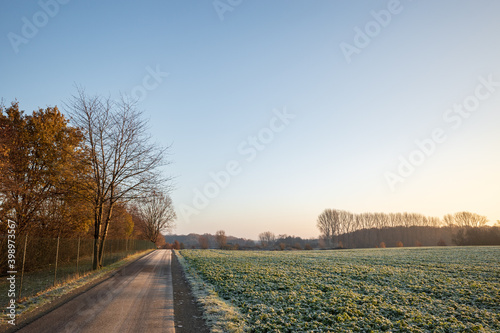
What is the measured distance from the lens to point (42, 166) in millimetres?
19156

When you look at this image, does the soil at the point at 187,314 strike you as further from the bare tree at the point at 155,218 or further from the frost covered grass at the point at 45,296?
the bare tree at the point at 155,218

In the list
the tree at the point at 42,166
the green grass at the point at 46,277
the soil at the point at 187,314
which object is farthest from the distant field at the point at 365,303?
the tree at the point at 42,166

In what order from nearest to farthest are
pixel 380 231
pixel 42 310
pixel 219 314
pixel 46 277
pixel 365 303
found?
pixel 219 314, pixel 42 310, pixel 365 303, pixel 46 277, pixel 380 231

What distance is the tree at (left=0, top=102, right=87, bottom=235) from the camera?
1758 centimetres

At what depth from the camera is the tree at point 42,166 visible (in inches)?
692

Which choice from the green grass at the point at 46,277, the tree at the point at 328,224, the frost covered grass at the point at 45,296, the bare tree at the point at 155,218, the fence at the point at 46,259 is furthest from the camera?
the tree at the point at 328,224

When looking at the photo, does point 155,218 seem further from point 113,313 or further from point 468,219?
point 468,219

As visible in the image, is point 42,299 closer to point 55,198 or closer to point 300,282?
point 300,282

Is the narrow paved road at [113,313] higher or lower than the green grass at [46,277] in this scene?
higher

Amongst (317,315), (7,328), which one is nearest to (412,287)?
(317,315)

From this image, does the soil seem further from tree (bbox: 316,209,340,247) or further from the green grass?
tree (bbox: 316,209,340,247)

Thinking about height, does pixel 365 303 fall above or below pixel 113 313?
below

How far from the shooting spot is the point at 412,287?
11602 millimetres

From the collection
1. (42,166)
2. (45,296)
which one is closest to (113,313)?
(45,296)
